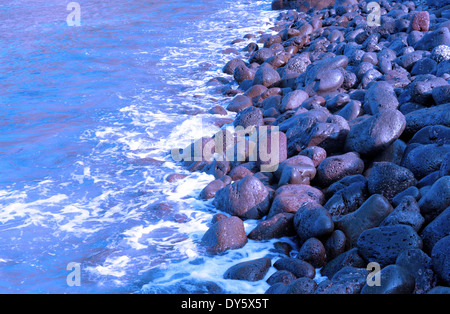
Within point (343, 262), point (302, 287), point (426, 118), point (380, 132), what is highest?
point (426, 118)

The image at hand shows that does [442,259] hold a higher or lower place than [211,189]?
higher

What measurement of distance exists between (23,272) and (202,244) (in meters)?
2.07

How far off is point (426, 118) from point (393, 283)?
3151 mm

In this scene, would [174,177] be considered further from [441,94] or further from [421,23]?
[421,23]

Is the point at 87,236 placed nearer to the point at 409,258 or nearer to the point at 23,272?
the point at 23,272

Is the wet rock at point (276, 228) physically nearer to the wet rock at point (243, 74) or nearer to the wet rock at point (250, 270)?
the wet rock at point (250, 270)

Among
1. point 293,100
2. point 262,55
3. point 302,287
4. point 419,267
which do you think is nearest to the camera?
point 419,267

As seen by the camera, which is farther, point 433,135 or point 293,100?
point 293,100

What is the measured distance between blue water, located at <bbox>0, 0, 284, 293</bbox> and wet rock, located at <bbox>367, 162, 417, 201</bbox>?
56.9 inches

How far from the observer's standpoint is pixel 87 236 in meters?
5.74

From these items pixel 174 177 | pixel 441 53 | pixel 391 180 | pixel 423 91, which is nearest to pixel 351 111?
pixel 423 91

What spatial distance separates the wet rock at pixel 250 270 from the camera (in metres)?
4.57

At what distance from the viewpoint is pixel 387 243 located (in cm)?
409

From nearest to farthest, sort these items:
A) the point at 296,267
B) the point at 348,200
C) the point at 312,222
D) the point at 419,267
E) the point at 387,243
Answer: the point at 419,267, the point at 387,243, the point at 296,267, the point at 312,222, the point at 348,200
